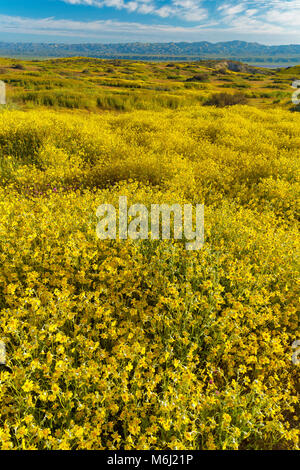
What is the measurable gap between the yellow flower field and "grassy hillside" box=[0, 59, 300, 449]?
0.02 m

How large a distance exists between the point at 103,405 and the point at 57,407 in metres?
0.44

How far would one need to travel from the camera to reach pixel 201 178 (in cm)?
759

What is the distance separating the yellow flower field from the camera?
7.54ft

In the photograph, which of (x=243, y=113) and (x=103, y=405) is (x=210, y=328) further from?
(x=243, y=113)

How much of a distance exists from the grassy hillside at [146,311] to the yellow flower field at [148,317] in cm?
2

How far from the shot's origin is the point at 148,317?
3.16 m

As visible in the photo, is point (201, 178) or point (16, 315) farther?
point (201, 178)

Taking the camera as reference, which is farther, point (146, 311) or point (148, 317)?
point (146, 311)

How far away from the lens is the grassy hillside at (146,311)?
7.57 feet

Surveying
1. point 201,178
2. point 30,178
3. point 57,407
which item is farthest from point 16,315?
point 201,178

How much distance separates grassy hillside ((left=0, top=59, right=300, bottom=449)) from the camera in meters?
2.31

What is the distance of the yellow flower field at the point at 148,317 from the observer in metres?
2.30

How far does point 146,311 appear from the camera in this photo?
11.0ft

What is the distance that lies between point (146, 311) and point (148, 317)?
0.66ft
